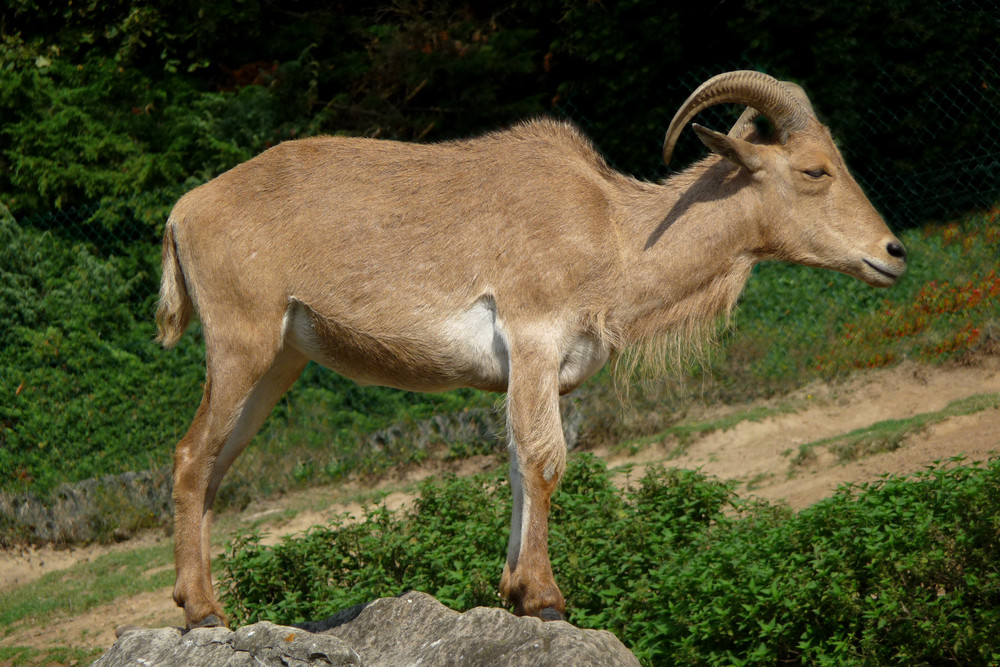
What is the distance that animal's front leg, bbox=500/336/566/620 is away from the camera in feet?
16.0

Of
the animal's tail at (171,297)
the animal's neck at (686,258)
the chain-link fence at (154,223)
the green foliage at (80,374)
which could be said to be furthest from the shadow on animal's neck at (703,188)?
the green foliage at (80,374)

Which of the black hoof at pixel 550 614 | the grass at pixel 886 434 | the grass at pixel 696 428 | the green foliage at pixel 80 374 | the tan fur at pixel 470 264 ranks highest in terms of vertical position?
the tan fur at pixel 470 264

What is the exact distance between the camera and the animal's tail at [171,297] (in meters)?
5.70

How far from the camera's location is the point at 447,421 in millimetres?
11141

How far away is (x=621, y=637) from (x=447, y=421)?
5.40 meters

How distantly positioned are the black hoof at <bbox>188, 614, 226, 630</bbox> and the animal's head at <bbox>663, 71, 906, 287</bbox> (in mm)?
3086

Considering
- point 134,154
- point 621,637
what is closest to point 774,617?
point 621,637

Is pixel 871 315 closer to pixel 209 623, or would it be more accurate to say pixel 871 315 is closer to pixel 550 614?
pixel 550 614

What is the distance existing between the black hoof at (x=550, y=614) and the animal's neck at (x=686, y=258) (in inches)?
54.4

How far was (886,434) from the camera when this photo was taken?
871 centimetres

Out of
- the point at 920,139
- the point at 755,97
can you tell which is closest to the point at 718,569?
the point at 755,97

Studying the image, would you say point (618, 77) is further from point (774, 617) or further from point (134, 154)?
point (774, 617)

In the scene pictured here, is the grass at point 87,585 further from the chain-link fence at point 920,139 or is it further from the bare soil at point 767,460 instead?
the chain-link fence at point 920,139

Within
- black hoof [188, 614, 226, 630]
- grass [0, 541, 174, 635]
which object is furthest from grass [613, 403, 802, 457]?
black hoof [188, 614, 226, 630]
